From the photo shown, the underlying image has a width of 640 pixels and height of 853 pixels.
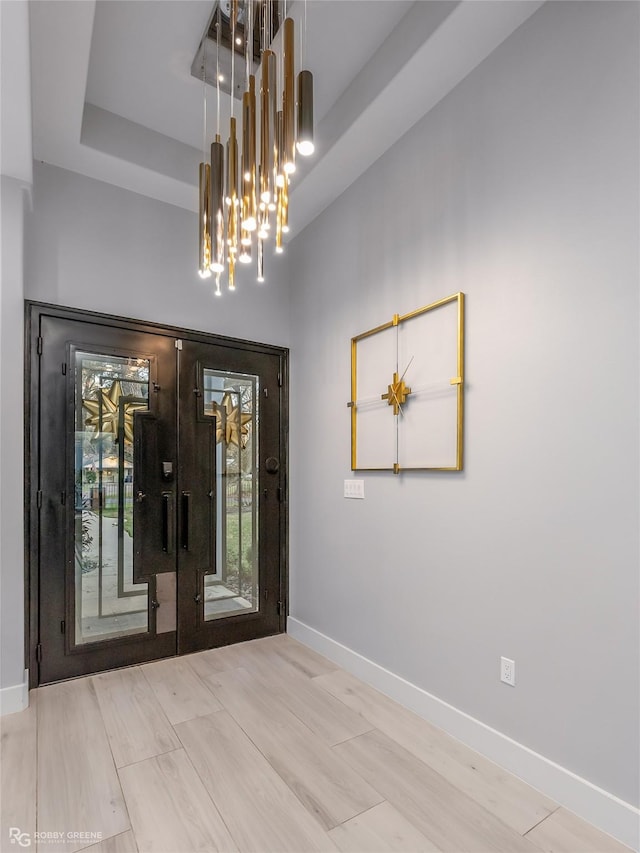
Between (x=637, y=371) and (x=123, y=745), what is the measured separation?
8.00 ft

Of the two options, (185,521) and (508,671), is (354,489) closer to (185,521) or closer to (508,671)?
(185,521)

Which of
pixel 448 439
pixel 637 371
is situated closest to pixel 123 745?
pixel 448 439

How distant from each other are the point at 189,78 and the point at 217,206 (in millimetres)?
952

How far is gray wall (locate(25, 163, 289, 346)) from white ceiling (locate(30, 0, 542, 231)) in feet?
0.41

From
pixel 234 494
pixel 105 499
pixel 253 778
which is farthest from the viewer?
pixel 234 494

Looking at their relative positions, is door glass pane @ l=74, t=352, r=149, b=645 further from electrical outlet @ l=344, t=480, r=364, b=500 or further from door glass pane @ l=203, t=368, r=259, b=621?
electrical outlet @ l=344, t=480, r=364, b=500

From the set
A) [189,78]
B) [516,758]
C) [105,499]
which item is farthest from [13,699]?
[189,78]

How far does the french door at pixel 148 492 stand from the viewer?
2580 mm

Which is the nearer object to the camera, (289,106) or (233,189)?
(289,106)

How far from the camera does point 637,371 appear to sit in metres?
1.52

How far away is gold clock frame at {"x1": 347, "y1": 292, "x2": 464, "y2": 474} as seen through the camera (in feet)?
6.95

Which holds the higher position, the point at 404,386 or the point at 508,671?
the point at 404,386

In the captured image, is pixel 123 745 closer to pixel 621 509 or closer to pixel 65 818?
pixel 65 818

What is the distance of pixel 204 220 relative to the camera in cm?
216
